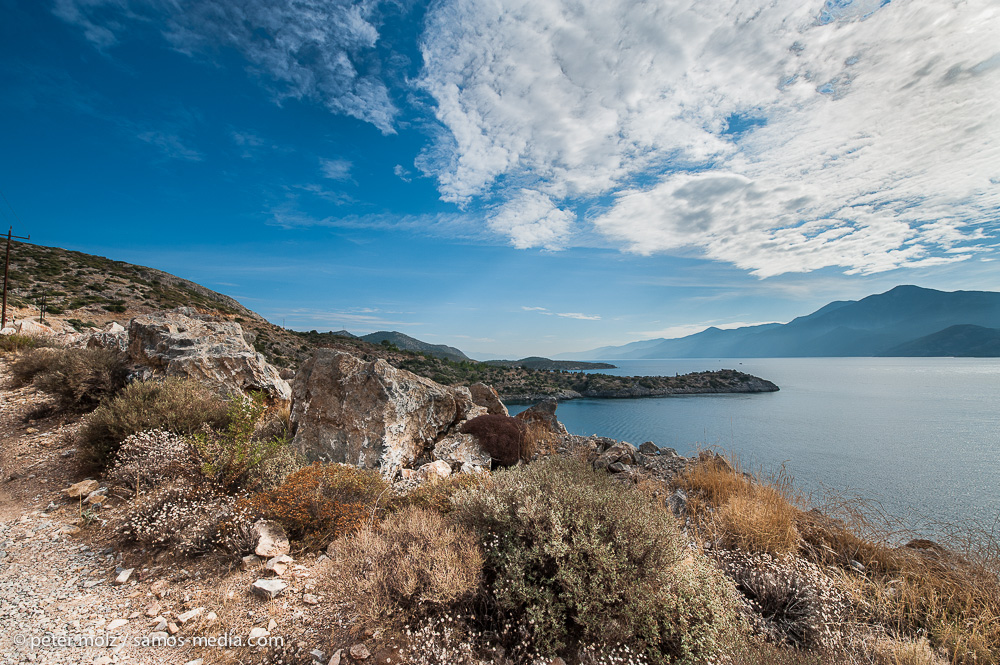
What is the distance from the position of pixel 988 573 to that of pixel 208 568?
24.1 ft

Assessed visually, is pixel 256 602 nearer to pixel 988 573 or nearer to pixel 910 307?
pixel 988 573

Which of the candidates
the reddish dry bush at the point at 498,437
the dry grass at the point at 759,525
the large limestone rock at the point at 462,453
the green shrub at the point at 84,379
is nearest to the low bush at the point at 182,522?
the large limestone rock at the point at 462,453

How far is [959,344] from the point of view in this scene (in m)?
104

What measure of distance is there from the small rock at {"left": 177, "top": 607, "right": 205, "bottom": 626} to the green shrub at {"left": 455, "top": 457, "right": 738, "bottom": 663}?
7.38ft

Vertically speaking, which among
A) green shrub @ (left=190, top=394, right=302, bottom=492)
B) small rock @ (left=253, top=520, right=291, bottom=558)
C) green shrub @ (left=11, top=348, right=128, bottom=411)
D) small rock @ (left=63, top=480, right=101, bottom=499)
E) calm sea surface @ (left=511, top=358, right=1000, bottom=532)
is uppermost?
green shrub @ (left=11, top=348, right=128, bottom=411)

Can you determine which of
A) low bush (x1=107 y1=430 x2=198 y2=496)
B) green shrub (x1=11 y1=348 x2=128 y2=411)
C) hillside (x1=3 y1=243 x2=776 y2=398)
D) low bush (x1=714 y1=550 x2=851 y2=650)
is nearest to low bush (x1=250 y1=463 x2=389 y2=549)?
low bush (x1=107 y1=430 x2=198 y2=496)

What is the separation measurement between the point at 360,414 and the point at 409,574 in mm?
4264

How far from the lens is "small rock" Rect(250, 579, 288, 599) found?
3023 millimetres

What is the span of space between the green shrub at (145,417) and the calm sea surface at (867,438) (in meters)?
8.62

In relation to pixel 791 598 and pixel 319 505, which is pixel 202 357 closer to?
pixel 319 505

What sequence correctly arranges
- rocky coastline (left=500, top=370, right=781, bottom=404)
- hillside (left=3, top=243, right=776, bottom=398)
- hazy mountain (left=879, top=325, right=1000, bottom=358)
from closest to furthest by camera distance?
1. hillside (left=3, top=243, right=776, bottom=398)
2. rocky coastline (left=500, top=370, right=781, bottom=404)
3. hazy mountain (left=879, top=325, right=1000, bottom=358)

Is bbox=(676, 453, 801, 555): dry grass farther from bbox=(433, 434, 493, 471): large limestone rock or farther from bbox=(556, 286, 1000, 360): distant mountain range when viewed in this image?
bbox=(556, 286, 1000, 360): distant mountain range

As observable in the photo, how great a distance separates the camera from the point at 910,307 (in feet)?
589

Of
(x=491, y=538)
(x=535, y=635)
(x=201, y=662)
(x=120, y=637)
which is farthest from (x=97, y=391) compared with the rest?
(x=535, y=635)
